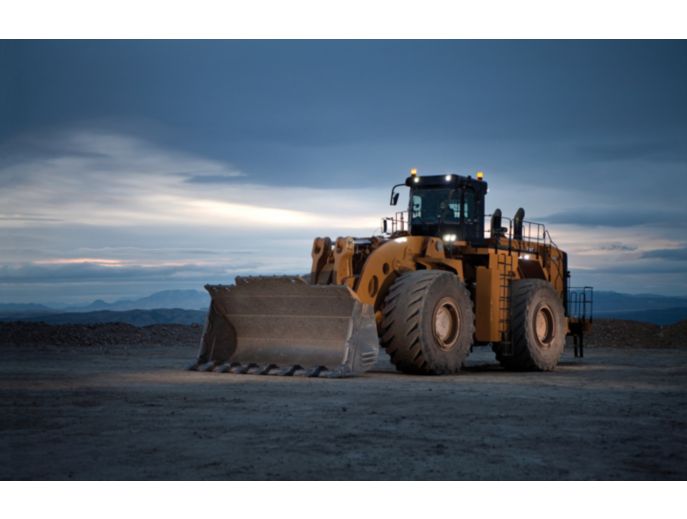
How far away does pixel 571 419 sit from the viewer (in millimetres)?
10281

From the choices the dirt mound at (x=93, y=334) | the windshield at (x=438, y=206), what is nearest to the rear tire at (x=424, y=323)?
the windshield at (x=438, y=206)

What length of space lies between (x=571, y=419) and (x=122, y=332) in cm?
2177

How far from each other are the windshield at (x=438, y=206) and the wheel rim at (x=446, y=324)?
3.16m

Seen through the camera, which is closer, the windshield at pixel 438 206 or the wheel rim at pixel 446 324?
the wheel rim at pixel 446 324

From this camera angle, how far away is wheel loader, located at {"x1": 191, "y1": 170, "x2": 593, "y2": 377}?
1585cm

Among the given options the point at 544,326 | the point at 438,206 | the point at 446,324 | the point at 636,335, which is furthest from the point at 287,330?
the point at 636,335

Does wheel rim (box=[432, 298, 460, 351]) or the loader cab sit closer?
wheel rim (box=[432, 298, 460, 351])

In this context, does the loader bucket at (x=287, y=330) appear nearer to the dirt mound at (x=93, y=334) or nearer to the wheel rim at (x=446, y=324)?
the wheel rim at (x=446, y=324)

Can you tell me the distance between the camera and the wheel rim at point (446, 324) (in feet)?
53.8

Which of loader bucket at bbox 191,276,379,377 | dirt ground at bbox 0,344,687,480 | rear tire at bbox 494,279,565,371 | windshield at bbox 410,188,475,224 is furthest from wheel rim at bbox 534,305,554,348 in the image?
loader bucket at bbox 191,276,379,377

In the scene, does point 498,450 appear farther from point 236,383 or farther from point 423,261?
point 423,261

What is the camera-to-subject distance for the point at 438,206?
19516mm

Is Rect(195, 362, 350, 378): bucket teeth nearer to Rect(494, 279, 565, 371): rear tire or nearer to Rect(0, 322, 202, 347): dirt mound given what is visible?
Rect(494, 279, 565, 371): rear tire

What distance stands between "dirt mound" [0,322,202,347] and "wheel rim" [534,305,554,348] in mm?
13476
